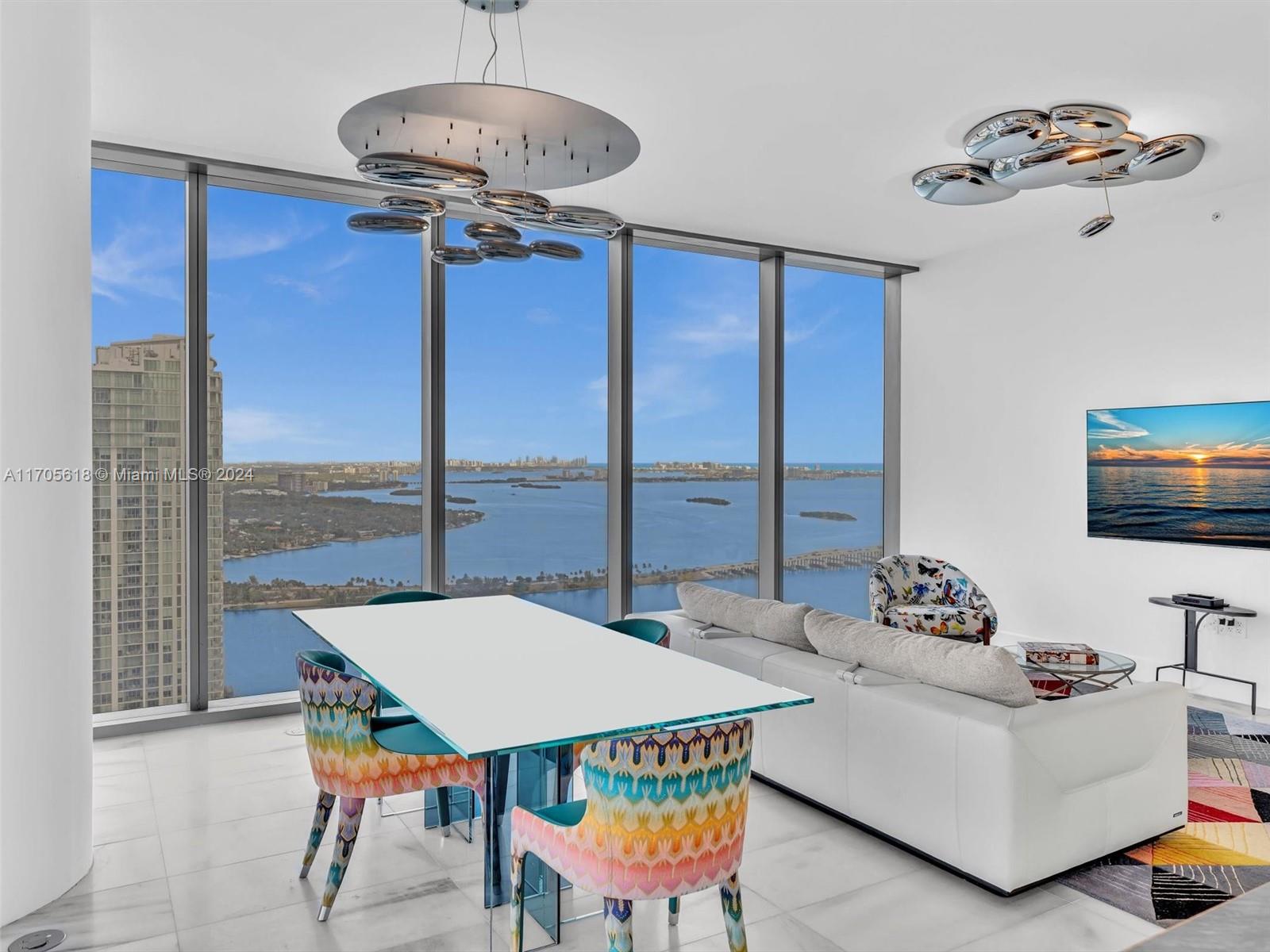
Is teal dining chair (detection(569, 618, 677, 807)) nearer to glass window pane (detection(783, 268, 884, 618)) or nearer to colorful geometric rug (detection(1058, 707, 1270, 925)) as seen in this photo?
colorful geometric rug (detection(1058, 707, 1270, 925))

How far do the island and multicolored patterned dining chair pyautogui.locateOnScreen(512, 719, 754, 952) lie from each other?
4940 millimetres

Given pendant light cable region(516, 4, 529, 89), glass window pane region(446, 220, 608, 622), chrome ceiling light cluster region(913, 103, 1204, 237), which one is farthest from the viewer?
glass window pane region(446, 220, 608, 622)

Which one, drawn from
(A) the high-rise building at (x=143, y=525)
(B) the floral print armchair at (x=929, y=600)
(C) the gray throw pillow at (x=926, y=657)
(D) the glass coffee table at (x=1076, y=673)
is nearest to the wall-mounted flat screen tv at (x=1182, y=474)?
(B) the floral print armchair at (x=929, y=600)

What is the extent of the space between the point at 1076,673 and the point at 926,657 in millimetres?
1334

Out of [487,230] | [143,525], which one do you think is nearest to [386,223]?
[487,230]

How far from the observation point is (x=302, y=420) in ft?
16.1

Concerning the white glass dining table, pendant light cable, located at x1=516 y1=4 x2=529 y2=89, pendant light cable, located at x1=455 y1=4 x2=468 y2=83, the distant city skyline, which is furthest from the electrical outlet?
pendant light cable, located at x1=455 y1=4 x2=468 y2=83

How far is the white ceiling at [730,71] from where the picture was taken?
10.2 feet

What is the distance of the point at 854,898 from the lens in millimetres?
2693

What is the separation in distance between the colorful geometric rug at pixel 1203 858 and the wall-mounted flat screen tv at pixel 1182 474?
1.55 meters

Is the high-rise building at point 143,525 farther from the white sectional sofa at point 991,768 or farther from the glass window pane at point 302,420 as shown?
the white sectional sofa at point 991,768

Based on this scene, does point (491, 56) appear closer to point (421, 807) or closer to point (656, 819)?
point (656, 819)

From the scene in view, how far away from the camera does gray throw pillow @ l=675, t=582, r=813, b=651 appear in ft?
11.4

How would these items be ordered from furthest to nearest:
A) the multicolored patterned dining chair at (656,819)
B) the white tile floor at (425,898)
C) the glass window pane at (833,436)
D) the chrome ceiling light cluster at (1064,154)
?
the glass window pane at (833,436) < the chrome ceiling light cluster at (1064,154) < the white tile floor at (425,898) < the multicolored patterned dining chair at (656,819)
